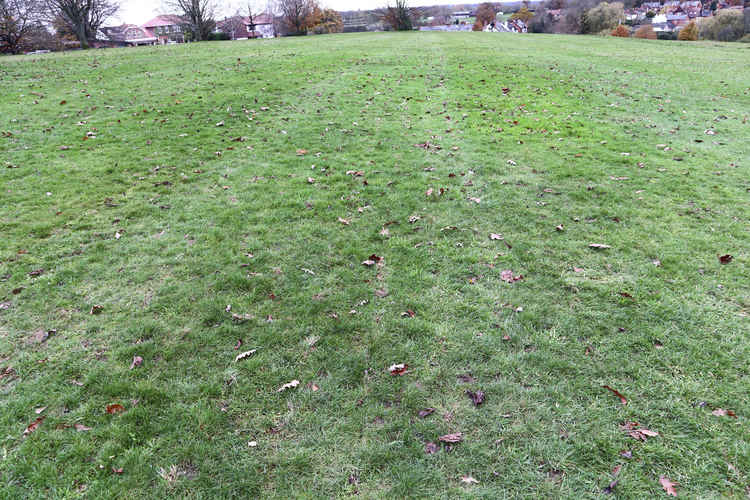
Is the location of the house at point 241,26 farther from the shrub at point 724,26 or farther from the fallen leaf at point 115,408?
the fallen leaf at point 115,408

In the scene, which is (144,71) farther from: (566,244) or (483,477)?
(483,477)

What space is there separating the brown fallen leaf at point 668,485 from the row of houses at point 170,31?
2127 inches

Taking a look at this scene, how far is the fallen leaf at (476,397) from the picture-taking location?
3451 mm

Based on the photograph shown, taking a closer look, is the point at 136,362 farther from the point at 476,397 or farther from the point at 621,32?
the point at 621,32

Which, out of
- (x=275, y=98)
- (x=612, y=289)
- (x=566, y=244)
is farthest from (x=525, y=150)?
(x=275, y=98)

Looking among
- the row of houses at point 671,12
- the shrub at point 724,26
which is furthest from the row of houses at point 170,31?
the row of houses at point 671,12

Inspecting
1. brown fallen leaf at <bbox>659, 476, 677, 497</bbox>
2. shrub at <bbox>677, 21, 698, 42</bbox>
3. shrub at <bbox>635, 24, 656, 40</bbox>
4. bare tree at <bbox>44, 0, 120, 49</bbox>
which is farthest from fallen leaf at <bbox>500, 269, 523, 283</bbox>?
shrub at <bbox>677, 21, 698, 42</bbox>

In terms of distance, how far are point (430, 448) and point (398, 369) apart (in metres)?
0.84

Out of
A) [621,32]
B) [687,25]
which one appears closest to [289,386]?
[621,32]

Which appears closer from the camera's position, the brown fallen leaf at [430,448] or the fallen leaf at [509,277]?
the brown fallen leaf at [430,448]

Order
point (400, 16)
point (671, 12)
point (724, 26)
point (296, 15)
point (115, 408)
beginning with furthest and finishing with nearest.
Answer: point (671, 12), point (296, 15), point (724, 26), point (400, 16), point (115, 408)

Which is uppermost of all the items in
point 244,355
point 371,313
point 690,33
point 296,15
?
point 296,15

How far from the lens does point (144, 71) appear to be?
59.5 feet

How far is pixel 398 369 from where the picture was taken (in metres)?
3.80
